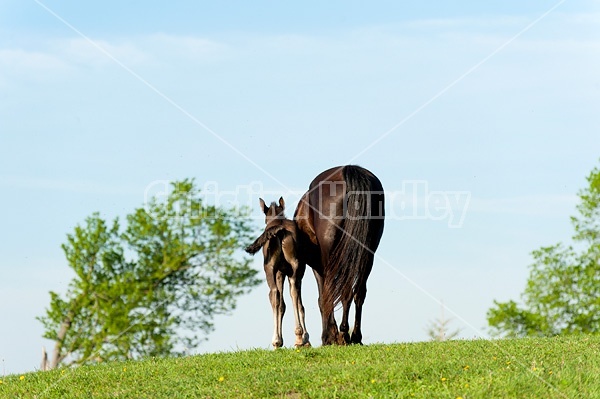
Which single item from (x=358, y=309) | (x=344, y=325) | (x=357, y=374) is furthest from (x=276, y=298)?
(x=357, y=374)

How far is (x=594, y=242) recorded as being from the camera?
30.5 m

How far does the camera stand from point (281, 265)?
13422 mm

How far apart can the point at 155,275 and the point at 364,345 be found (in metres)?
15.9

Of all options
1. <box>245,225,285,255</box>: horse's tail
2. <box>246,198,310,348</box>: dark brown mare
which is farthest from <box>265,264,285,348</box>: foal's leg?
<box>245,225,285,255</box>: horse's tail

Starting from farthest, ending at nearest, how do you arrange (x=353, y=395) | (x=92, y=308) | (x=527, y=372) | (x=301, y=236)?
(x=92, y=308) < (x=301, y=236) < (x=527, y=372) < (x=353, y=395)

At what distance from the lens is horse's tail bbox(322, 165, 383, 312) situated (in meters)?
13.5

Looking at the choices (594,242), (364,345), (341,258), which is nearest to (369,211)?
(341,258)

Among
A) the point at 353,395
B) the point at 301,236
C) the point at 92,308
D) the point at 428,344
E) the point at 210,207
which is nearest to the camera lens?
the point at 353,395

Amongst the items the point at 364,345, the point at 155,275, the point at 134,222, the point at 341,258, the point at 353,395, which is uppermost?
the point at 134,222

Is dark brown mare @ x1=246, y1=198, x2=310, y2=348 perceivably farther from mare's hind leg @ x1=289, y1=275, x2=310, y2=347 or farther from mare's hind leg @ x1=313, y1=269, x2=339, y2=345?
mare's hind leg @ x1=313, y1=269, x2=339, y2=345

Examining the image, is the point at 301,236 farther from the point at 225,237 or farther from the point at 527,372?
the point at 225,237

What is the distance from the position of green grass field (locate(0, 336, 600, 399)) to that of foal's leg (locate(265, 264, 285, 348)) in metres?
0.56

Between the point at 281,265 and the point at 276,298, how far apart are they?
22.1 inches

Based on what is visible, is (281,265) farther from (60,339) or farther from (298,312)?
(60,339)
